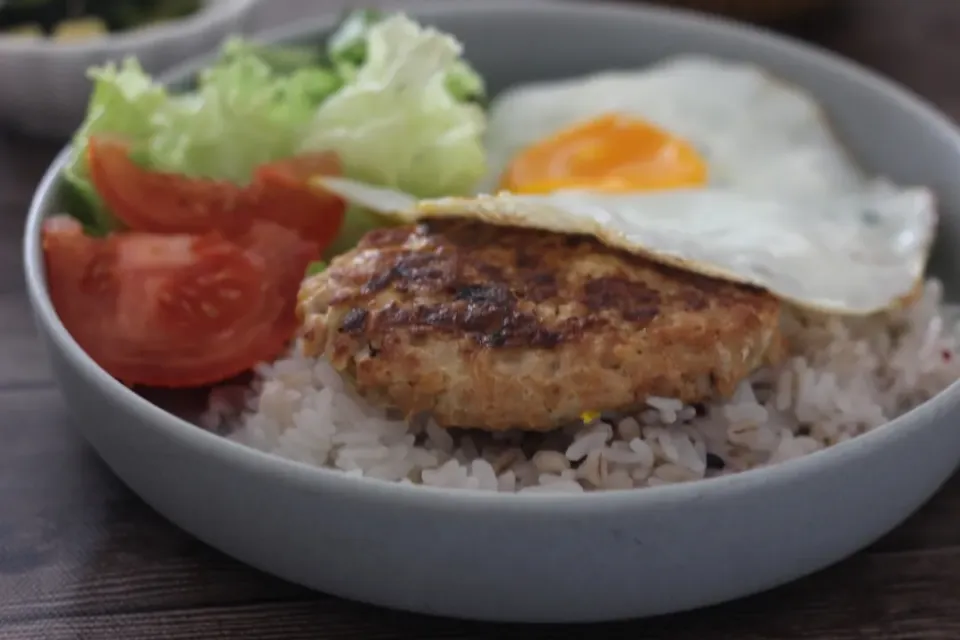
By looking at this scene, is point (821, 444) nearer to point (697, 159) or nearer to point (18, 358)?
point (697, 159)

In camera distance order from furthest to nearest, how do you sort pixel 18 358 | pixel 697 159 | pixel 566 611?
pixel 697 159 < pixel 18 358 < pixel 566 611

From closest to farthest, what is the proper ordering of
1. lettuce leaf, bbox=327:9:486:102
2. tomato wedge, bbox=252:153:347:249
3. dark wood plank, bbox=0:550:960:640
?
dark wood plank, bbox=0:550:960:640 → tomato wedge, bbox=252:153:347:249 → lettuce leaf, bbox=327:9:486:102

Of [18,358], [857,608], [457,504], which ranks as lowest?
[18,358]

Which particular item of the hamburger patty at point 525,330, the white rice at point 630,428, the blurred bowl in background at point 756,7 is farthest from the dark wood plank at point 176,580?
the blurred bowl in background at point 756,7

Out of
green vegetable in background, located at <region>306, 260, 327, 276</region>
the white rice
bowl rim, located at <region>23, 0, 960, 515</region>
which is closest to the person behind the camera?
bowl rim, located at <region>23, 0, 960, 515</region>

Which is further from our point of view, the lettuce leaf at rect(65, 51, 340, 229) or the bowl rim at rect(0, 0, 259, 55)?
the bowl rim at rect(0, 0, 259, 55)

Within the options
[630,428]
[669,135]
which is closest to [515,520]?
[630,428]

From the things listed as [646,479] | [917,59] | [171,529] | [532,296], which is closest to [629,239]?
[532,296]

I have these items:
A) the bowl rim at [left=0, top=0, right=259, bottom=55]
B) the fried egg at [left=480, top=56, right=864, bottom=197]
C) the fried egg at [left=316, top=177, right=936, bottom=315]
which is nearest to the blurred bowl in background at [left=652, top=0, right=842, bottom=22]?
the fried egg at [left=480, top=56, right=864, bottom=197]

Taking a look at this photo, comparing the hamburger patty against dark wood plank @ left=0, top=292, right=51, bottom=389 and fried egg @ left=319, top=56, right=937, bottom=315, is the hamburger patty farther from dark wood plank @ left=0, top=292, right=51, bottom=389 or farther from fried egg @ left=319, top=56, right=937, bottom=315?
dark wood plank @ left=0, top=292, right=51, bottom=389
